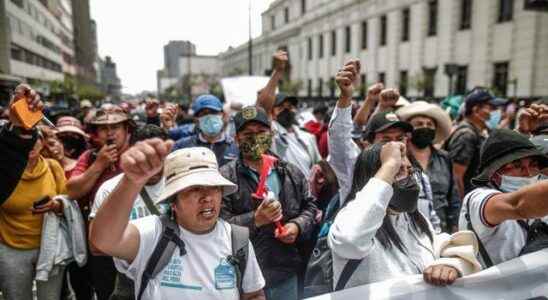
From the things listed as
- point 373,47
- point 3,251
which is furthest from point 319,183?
point 373,47

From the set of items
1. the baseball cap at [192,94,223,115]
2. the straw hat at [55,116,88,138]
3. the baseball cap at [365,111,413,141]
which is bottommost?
the straw hat at [55,116,88,138]

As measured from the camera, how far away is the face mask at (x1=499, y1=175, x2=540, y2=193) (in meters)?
2.24

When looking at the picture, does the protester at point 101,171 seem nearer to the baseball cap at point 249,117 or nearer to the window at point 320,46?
the baseball cap at point 249,117

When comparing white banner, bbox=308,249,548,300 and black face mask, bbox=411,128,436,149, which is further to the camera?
black face mask, bbox=411,128,436,149

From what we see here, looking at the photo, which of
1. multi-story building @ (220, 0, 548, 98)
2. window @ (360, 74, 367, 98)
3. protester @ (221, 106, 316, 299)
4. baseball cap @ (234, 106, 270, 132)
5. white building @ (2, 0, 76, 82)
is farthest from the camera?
white building @ (2, 0, 76, 82)

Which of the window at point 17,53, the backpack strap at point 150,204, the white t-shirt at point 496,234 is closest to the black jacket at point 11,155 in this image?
the backpack strap at point 150,204

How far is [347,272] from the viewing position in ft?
6.39

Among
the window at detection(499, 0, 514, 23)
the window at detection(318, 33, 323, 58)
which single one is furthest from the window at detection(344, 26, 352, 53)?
the window at detection(499, 0, 514, 23)

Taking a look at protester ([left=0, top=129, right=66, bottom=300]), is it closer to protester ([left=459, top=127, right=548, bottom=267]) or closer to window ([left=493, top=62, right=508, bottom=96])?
protester ([left=459, top=127, right=548, bottom=267])

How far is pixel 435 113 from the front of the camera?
437 cm

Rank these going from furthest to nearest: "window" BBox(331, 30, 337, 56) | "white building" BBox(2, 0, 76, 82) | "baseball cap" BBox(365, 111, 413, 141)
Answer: "window" BBox(331, 30, 337, 56) < "white building" BBox(2, 0, 76, 82) < "baseball cap" BBox(365, 111, 413, 141)

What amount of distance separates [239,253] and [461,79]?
25.2m

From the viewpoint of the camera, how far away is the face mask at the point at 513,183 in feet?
7.36

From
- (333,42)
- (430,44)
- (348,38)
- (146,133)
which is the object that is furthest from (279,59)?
(333,42)
